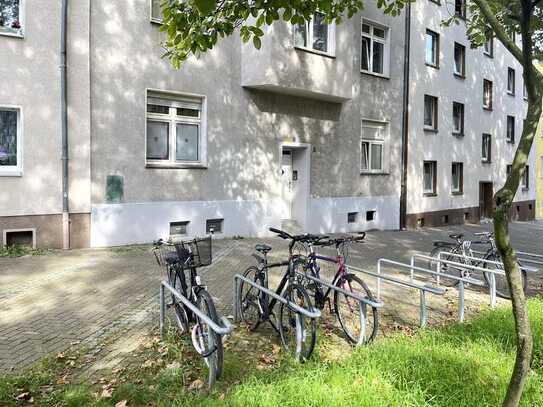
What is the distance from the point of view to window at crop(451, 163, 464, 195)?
2353 centimetres

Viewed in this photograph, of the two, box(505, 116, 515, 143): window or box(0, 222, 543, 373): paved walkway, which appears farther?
box(505, 116, 515, 143): window

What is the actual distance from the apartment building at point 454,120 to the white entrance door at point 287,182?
573 cm

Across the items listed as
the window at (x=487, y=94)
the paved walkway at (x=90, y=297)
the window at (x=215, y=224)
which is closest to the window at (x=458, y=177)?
the window at (x=487, y=94)

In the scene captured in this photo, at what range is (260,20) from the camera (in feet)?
16.0

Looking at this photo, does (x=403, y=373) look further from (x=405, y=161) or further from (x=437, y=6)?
(x=437, y=6)

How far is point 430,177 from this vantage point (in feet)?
70.7

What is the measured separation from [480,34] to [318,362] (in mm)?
5823


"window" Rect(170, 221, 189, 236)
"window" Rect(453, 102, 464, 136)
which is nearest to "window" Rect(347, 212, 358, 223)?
"window" Rect(170, 221, 189, 236)

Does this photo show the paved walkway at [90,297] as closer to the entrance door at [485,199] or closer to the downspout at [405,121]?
the downspout at [405,121]

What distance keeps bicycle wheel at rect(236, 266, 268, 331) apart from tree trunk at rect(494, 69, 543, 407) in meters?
2.65

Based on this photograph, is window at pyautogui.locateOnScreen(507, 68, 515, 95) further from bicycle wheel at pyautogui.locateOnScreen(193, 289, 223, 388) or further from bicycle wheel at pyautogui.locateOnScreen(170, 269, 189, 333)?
bicycle wheel at pyautogui.locateOnScreen(193, 289, 223, 388)

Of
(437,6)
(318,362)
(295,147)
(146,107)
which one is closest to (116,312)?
(318,362)

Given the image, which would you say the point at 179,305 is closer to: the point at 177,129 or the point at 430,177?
the point at 177,129

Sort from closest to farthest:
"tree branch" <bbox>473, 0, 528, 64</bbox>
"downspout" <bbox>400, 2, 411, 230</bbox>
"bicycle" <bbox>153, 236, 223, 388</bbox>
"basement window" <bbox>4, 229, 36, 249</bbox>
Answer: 1. "tree branch" <bbox>473, 0, 528, 64</bbox>
2. "bicycle" <bbox>153, 236, 223, 388</bbox>
3. "basement window" <bbox>4, 229, 36, 249</bbox>
4. "downspout" <bbox>400, 2, 411, 230</bbox>
